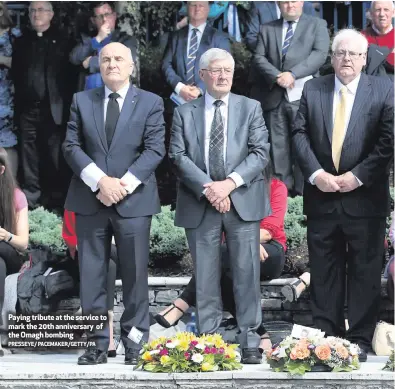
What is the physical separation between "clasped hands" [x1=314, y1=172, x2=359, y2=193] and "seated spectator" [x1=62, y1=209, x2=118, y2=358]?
170 cm

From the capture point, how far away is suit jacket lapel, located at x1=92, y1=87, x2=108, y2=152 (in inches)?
377

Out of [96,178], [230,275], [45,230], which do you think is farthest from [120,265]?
[45,230]

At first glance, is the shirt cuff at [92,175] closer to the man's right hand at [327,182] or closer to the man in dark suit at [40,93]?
the man's right hand at [327,182]

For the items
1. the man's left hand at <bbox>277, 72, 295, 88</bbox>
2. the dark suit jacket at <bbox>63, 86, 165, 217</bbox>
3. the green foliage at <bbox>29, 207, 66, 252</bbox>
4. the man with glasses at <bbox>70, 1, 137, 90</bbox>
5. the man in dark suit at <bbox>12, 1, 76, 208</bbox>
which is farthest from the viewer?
the man in dark suit at <bbox>12, 1, 76, 208</bbox>

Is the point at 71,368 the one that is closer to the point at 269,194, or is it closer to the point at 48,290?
the point at 48,290

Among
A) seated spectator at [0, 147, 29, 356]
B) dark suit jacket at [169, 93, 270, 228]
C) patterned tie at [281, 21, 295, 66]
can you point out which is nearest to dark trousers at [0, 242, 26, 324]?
seated spectator at [0, 147, 29, 356]

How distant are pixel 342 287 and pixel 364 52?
1747 mm

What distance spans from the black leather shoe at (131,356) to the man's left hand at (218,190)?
1185mm

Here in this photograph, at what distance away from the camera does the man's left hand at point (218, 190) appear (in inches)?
369

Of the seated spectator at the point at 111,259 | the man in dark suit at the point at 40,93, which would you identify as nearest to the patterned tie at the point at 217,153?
the seated spectator at the point at 111,259

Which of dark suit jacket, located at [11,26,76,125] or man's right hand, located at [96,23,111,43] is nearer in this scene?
man's right hand, located at [96,23,111,43]

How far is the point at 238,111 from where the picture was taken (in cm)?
967

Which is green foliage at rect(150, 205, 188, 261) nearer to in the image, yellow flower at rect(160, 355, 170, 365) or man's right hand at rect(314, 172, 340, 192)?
man's right hand at rect(314, 172, 340, 192)

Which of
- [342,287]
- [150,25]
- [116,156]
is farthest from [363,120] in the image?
[150,25]
